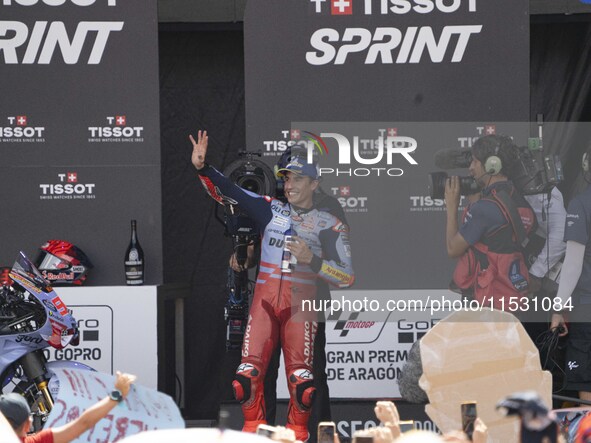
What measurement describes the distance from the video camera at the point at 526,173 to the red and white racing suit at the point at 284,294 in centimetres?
64

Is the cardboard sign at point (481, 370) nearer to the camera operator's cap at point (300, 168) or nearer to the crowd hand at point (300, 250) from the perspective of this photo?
the crowd hand at point (300, 250)

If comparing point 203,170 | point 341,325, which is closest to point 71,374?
point 203,170

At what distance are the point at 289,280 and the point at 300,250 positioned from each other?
0.67 ft

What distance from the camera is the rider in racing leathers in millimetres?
6711

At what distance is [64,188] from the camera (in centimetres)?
735

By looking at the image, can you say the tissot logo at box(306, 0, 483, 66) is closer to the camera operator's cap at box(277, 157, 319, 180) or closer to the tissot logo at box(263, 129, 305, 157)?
the tissot logo at box(263, 129, 305, 157)

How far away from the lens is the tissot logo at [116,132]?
7355 mm

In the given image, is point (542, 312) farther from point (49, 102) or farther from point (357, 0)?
point (49, 102)

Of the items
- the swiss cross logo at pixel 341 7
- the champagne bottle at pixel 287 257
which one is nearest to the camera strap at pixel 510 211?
the champagne bottle at pixel 287 257

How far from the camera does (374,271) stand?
7.29m

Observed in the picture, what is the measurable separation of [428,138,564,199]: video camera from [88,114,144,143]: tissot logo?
1.85 meters

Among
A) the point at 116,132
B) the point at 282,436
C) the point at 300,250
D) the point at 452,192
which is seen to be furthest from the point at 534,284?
the point at 282,436

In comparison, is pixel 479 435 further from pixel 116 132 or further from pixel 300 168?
pixel 116 132

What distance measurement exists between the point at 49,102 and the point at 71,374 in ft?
10.7
